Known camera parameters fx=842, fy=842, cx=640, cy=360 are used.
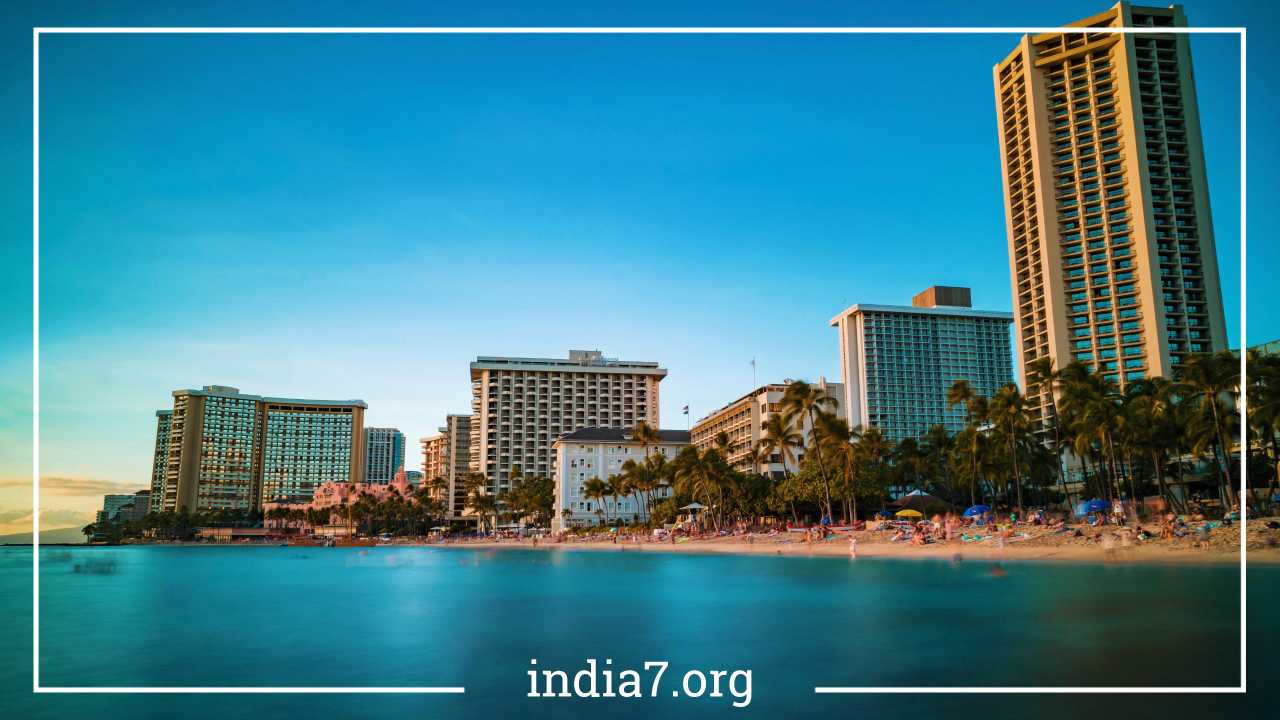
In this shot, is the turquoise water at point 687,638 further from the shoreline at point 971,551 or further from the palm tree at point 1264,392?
the palm tree at point 1264,392

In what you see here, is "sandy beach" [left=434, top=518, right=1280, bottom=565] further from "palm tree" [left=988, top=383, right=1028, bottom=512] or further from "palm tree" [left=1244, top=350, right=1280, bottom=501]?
"palm tree" [left=988, top=383, right=1028, bottom=512]

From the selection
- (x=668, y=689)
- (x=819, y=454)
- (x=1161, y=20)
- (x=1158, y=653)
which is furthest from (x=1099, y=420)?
(x=1161, y=20)

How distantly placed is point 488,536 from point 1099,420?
9193 centimetres

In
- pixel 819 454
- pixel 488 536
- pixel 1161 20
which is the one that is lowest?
pixel 488 536

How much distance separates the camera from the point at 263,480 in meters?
196

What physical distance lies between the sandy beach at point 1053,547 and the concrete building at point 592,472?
54416 millimetres

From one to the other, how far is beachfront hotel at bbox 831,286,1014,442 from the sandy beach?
279 feet

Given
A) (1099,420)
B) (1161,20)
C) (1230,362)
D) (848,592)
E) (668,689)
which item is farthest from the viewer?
(1161,20)

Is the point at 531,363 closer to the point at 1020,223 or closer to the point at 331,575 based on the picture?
the point at 1020,223

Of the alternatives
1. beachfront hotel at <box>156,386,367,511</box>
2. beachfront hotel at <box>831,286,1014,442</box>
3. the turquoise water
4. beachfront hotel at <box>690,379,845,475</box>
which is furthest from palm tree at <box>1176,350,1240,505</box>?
beachfront hotel at <box>156,386,367,511</box>

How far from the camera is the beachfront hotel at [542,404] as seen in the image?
146125 mm

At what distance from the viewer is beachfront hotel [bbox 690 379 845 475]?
9438 cm

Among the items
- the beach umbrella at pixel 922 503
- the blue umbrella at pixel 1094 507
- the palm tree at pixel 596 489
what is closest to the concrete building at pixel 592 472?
the palm tree at pixel 596 489

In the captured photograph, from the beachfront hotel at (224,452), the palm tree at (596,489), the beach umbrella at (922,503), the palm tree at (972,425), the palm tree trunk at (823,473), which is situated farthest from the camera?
the beachfront hotel at (224,452)
